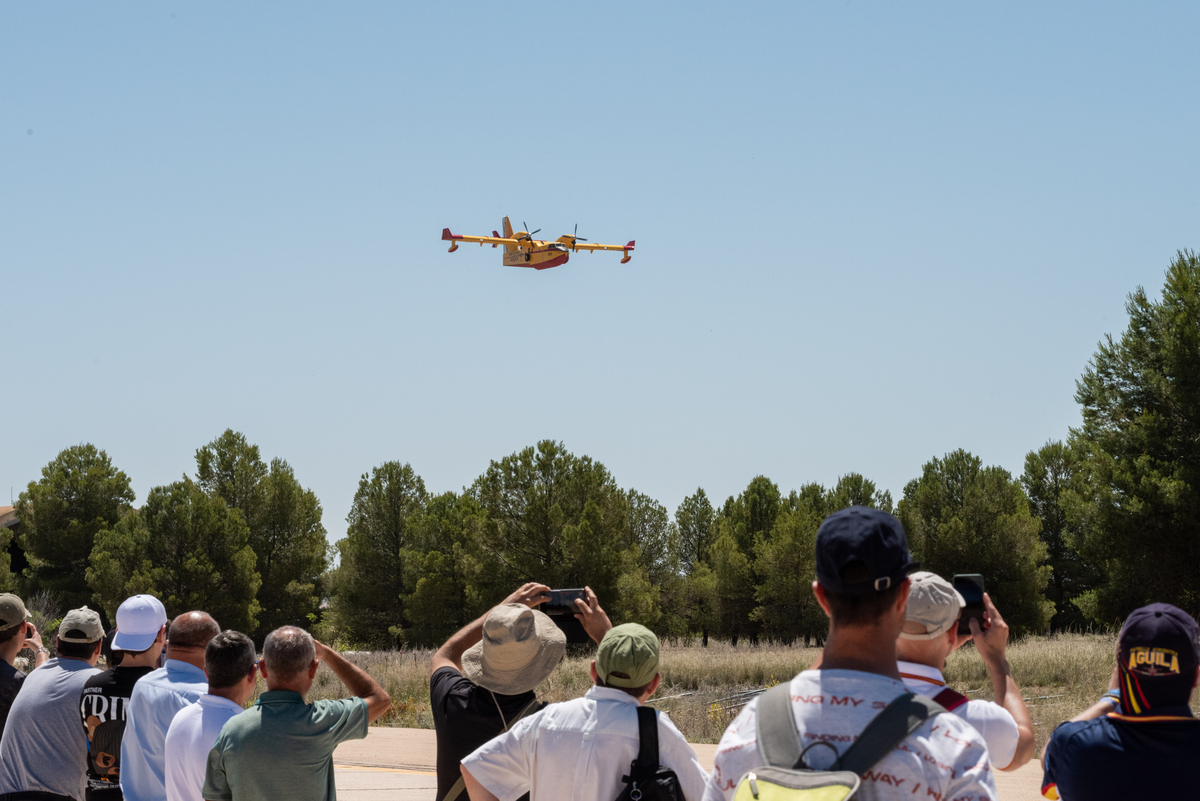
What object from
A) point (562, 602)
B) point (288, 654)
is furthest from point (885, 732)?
point (288, 654)

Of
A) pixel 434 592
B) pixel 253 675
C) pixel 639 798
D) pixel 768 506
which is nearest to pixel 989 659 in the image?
pixel 639 798

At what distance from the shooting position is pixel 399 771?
10.4 metres

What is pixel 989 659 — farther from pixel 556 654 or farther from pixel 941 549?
pixel 941 549

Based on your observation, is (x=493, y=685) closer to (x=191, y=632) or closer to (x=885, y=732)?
(x=191, y=632)

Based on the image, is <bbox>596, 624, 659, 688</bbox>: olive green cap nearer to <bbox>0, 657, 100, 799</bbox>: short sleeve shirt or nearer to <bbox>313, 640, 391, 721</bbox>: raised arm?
<bbox>313, 640, 391, 721</bbox>: raised arm

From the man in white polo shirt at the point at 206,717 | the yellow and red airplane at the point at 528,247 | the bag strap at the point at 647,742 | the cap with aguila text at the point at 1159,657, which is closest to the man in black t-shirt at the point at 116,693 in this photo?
the man in white polo shirt at the point at 206,717

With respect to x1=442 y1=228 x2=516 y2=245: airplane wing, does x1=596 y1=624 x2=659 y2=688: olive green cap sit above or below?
below

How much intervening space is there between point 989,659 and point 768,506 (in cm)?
4963

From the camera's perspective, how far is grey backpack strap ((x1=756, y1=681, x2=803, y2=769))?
191 cm

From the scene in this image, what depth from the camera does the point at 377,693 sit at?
4.16 m

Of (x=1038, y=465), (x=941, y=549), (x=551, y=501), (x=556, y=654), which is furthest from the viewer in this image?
(x=1038, y=465)

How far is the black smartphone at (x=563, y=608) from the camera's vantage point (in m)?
4.00

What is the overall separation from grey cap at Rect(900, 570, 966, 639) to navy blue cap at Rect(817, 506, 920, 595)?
3.60ft

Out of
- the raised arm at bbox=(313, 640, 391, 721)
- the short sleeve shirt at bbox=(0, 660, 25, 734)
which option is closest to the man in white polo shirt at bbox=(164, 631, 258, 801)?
the raised arm at bbox=(313, 640, 391, 721)
